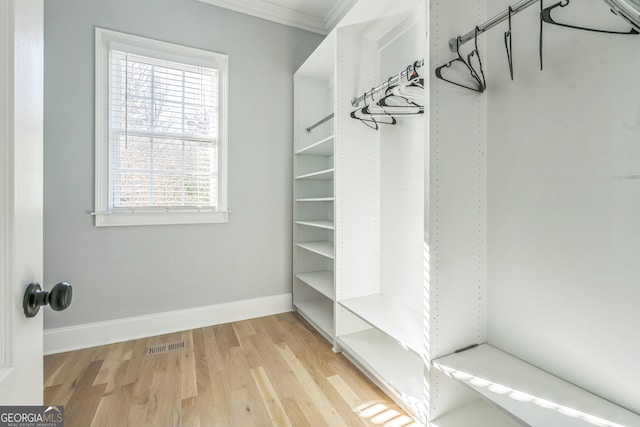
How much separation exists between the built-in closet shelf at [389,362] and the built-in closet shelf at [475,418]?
0.41 ft

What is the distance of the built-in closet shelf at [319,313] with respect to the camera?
7.26 ft

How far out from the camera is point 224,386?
1.64 m

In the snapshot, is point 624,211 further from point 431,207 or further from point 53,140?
point 53,140

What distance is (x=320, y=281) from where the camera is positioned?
2.53m

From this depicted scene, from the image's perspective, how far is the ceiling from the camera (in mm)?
2520

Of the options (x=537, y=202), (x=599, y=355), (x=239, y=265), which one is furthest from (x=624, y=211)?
(x=239, y=265)

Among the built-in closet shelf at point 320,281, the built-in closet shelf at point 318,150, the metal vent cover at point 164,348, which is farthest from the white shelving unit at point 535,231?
the metal vent cover at point 164,348

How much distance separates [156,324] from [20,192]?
2158mm

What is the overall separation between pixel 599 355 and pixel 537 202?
0.61 m

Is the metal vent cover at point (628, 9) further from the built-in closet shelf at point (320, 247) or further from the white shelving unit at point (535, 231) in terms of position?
the built-in closet shelf at point (320, 247)

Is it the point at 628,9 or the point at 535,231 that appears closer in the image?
the point at 628,9

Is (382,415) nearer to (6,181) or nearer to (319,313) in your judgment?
(319,313)

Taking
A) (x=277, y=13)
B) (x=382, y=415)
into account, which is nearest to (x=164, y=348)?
(x=382, y=415)

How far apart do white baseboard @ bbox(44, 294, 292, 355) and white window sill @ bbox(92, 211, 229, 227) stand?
75cm
